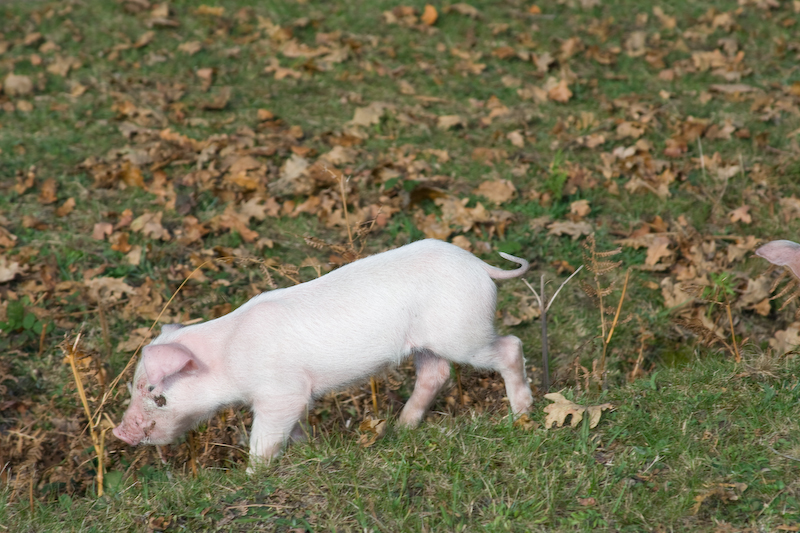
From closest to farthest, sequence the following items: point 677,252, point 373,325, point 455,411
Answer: point 373,325 → point 455,411 → point 677,252

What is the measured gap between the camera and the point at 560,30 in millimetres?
7805

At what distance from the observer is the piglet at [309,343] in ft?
10.7

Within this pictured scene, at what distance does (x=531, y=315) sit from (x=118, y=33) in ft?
17.9

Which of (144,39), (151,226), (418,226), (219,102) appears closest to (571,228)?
(418,226)

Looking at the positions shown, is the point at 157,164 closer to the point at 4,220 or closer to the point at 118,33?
the point at 4,220

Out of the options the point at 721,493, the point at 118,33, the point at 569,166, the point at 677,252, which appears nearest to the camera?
the point at 721,493

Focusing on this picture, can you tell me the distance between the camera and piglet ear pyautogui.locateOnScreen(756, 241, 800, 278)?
3.25 metres

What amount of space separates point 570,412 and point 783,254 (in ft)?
3.73

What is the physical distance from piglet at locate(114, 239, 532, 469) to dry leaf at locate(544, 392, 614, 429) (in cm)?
39

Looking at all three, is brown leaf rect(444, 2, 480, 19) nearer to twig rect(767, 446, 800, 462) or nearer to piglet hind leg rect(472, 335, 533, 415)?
piglet hind leg rect(472, 335, 533, 415)

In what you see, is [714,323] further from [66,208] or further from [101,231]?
[66,208]

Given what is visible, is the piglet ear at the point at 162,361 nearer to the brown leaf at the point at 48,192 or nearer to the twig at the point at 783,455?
the twig at the point at 783,455

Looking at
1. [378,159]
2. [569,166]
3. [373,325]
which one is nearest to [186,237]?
[378,159]

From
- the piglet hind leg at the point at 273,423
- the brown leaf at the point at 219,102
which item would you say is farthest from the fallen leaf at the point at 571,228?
the brown leaf at the point at 219,102
